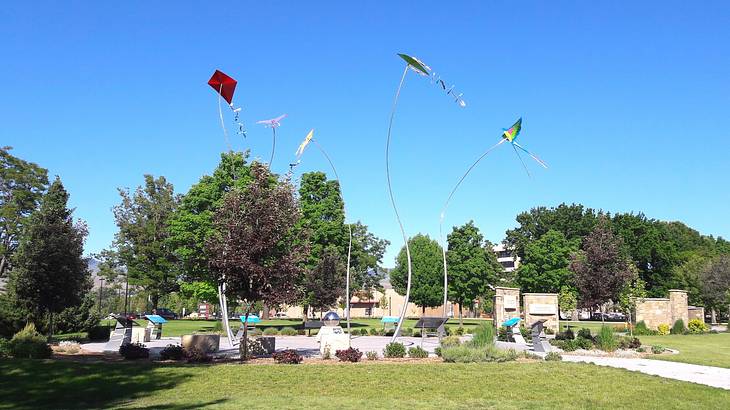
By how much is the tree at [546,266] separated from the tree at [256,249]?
5387cm

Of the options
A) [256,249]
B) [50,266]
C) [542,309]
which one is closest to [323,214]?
[542,309]

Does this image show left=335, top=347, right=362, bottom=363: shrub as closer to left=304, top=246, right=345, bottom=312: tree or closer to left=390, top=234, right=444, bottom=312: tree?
left=304, top=246, right=345, bottom=312: tree

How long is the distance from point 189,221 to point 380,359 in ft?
94.9

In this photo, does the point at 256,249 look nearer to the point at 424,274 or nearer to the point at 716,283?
the point at 424,274

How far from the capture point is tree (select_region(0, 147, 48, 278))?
158 feet

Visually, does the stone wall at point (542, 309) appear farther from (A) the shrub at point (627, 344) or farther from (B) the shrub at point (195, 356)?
(B) the shrub at point (195, 356)

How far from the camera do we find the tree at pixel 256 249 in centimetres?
1764

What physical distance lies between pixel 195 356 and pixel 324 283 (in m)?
20.1

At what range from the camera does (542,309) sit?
112 ft

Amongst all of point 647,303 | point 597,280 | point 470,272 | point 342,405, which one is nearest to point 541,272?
point 470,272

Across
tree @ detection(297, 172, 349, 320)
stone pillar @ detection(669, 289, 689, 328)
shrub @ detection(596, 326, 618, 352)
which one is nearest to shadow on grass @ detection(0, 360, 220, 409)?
shrub @ detection(596, 326, 618, 352)

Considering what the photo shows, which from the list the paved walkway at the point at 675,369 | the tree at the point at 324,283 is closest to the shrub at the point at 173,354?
the paved walkway at the point at 675,369

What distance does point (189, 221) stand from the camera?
141 ft

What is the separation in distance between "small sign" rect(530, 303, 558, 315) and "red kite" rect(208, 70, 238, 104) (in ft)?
73.3
